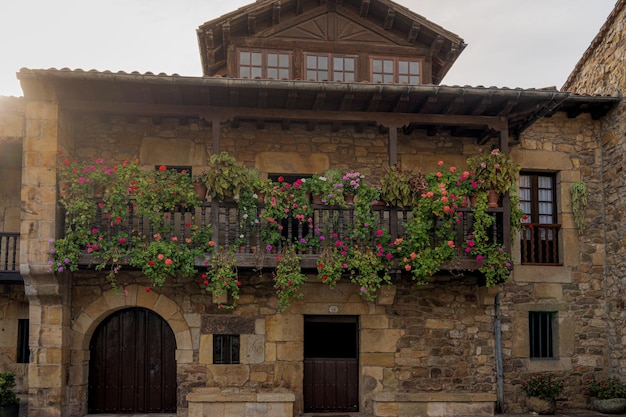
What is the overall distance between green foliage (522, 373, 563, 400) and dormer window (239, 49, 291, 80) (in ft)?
21.7

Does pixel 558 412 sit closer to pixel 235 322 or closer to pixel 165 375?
pixel 235 322

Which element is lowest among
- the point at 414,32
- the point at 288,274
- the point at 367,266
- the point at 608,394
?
the point at 608,394

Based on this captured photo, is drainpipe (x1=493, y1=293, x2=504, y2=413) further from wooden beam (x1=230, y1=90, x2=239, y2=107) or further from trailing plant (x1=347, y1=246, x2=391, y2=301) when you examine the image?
wooden beam (x1=230, y1=90, x2=239, y2=107)

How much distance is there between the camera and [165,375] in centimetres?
1041

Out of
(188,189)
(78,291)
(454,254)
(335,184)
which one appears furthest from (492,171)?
(78,291)

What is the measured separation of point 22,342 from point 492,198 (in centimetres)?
838

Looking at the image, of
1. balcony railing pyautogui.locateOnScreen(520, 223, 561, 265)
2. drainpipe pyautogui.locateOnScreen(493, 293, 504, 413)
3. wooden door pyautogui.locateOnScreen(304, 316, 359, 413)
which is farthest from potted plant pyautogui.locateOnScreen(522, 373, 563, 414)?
wooden door pyautogui.locateOnScreen(304, 316, 359, 413)

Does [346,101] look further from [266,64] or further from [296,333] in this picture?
[296,333]

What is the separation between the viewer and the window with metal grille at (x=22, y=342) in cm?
1105

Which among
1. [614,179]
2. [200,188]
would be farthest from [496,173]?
[200,188]

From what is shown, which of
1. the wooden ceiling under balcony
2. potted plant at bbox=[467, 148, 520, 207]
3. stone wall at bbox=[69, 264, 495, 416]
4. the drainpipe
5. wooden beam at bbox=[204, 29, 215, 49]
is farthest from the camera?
wooden beam at bbox=[204, 29, 215, 49]

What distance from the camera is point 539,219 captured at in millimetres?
11359

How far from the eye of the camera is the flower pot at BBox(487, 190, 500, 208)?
971 centimetres

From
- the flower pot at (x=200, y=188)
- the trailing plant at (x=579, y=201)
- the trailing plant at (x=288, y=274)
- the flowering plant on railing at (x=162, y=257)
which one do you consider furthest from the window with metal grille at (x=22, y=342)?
the trailing plant at (x=579, y=201)
